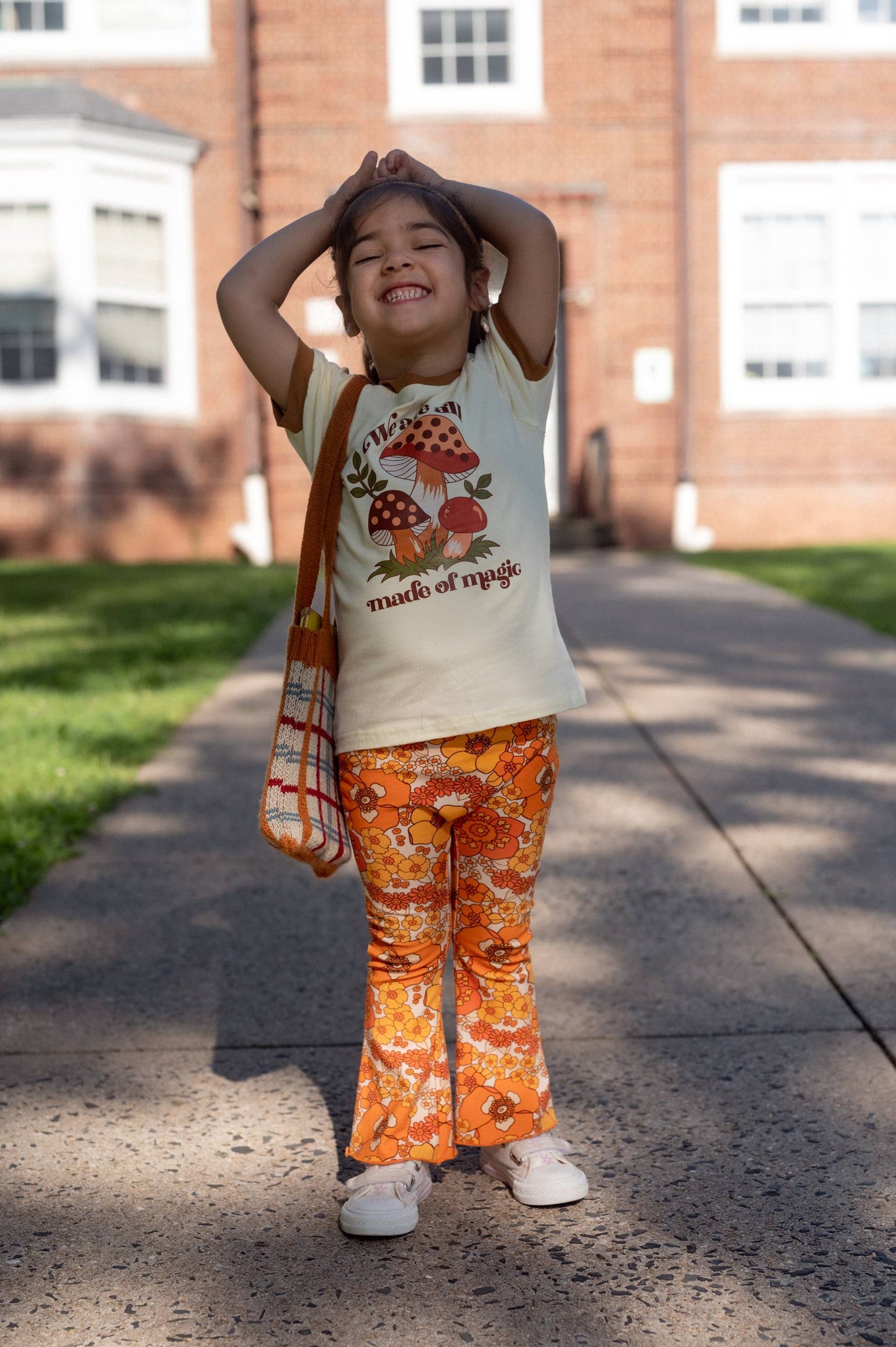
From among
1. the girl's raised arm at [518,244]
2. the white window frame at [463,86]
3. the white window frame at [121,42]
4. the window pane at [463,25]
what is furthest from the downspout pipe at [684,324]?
the girl's raised arm at [518,244]

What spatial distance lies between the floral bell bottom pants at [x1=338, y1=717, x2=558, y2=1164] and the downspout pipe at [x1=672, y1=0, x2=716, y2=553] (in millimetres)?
12942

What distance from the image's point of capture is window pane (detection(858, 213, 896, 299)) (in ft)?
51.1

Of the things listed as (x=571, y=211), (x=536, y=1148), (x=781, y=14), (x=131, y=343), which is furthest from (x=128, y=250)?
(x=536, y=1148)

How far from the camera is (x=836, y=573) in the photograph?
1097 cm

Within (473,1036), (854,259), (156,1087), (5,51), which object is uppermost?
(5,51)

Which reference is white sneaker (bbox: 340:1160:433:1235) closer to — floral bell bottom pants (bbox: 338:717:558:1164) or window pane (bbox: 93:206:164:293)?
floral bell bottom pants (bbox: 338:717:558:1164)

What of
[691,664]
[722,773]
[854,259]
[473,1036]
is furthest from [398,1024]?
[854,259]

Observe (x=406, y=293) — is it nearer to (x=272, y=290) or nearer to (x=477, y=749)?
(x=272, y=290)

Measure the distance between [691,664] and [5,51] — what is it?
11359 mm

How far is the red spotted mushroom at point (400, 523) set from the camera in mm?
2281

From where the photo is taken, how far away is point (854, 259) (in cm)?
1555

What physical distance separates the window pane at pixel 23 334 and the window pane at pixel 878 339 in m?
8.34

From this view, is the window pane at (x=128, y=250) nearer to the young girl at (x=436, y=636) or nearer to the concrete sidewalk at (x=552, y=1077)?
the concrete sidewalk at (x=552, y=1077)

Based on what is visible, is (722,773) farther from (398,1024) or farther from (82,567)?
(82,567)
